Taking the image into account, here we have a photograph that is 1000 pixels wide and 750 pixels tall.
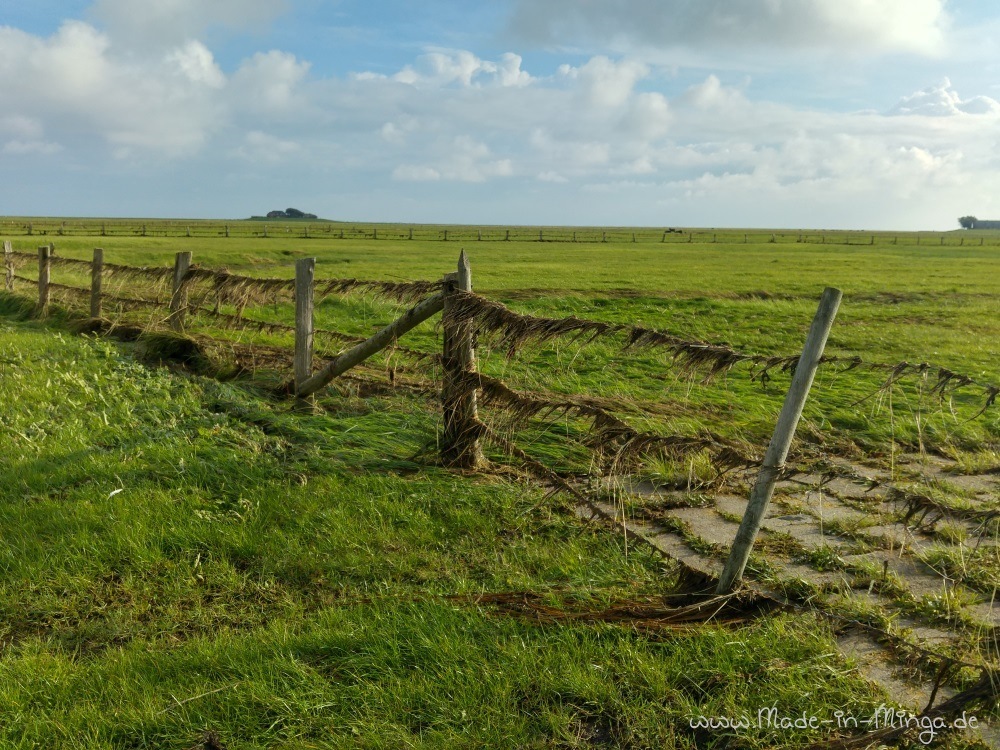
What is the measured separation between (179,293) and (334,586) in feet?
24.7

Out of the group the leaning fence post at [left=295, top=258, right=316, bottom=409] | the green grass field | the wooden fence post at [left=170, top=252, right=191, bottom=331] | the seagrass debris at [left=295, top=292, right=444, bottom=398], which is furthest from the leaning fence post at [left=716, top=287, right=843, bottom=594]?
the wooden fence post at [left=170, top=252, right=191, bottom=331]

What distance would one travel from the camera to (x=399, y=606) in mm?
4109

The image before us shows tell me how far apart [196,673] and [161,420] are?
4.26 metres

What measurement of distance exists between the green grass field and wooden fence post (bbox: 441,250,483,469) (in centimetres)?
25

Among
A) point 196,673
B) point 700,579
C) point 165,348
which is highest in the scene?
point 165,348

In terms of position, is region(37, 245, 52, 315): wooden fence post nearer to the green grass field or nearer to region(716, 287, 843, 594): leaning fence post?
the green grass field

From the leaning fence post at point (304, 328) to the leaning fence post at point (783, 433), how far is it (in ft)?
17.4

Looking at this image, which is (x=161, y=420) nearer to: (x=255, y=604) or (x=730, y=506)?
(x=255, y=604)

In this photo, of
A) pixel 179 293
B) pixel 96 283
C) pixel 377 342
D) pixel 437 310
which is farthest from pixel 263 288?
pixel 96 283

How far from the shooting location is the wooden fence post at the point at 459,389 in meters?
6.04

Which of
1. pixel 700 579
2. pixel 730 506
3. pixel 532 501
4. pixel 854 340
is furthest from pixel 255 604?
pixel 854 340

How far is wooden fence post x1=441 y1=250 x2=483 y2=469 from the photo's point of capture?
604 centimetres

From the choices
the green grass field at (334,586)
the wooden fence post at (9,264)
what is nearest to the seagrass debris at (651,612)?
the green grass field at (334,586)

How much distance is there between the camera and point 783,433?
3.69 metres
